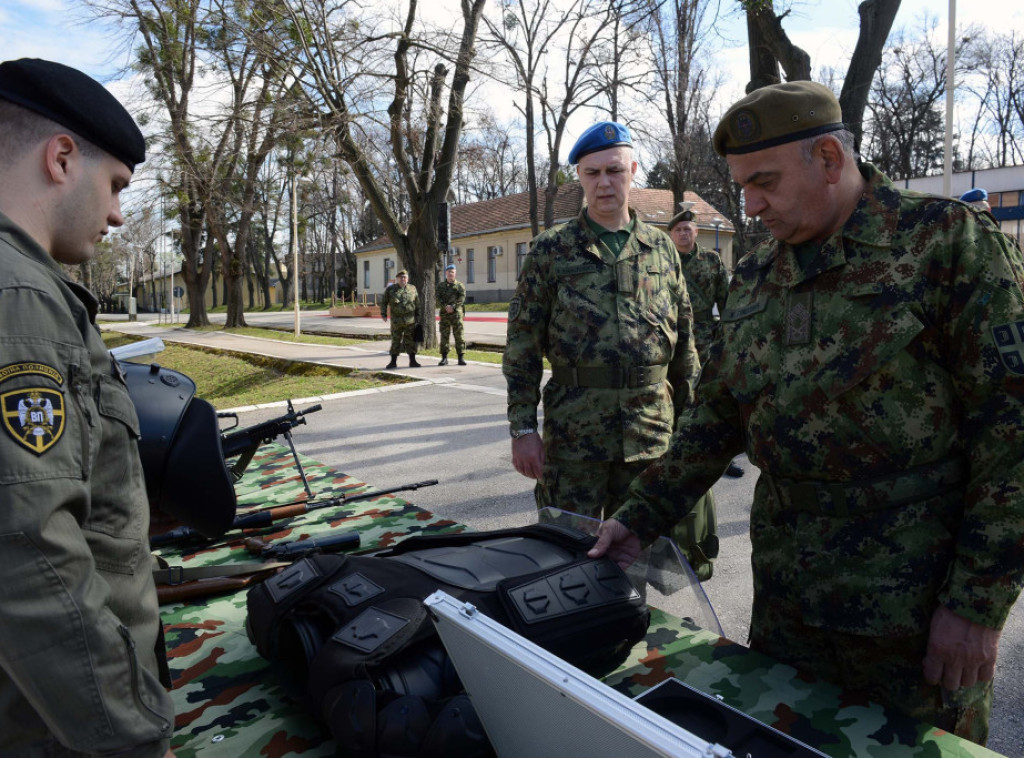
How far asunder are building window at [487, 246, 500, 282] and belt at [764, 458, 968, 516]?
40197mm

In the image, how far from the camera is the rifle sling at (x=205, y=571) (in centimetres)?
221

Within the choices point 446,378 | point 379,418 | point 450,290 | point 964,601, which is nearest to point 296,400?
point 379,418

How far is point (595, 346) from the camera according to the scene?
2.76 m

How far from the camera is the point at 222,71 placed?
14.9 metres

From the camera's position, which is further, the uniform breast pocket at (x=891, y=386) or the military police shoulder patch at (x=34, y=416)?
the uniform breast pocket at (x=891, y=386)

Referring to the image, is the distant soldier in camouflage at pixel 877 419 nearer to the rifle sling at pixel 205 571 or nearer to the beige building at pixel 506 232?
the rifle sling at pixel 205 571

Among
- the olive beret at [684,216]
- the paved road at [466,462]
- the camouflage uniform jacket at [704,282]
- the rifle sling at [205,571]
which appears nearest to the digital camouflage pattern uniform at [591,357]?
the paved road at [466,462]

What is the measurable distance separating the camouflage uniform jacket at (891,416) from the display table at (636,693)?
20 cm

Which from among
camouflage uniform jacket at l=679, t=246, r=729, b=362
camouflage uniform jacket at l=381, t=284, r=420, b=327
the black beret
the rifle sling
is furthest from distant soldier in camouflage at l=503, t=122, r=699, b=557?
camouflage uniform jacket at l=381, t=284, r=420, b=327

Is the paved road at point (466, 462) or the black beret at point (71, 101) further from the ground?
the black beret at point (71, 101)

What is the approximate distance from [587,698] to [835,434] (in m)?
1.02

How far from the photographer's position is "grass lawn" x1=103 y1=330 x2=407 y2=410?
10031 mm

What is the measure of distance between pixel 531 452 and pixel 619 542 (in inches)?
41.8

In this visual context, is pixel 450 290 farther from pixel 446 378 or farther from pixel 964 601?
pixel 964 601
